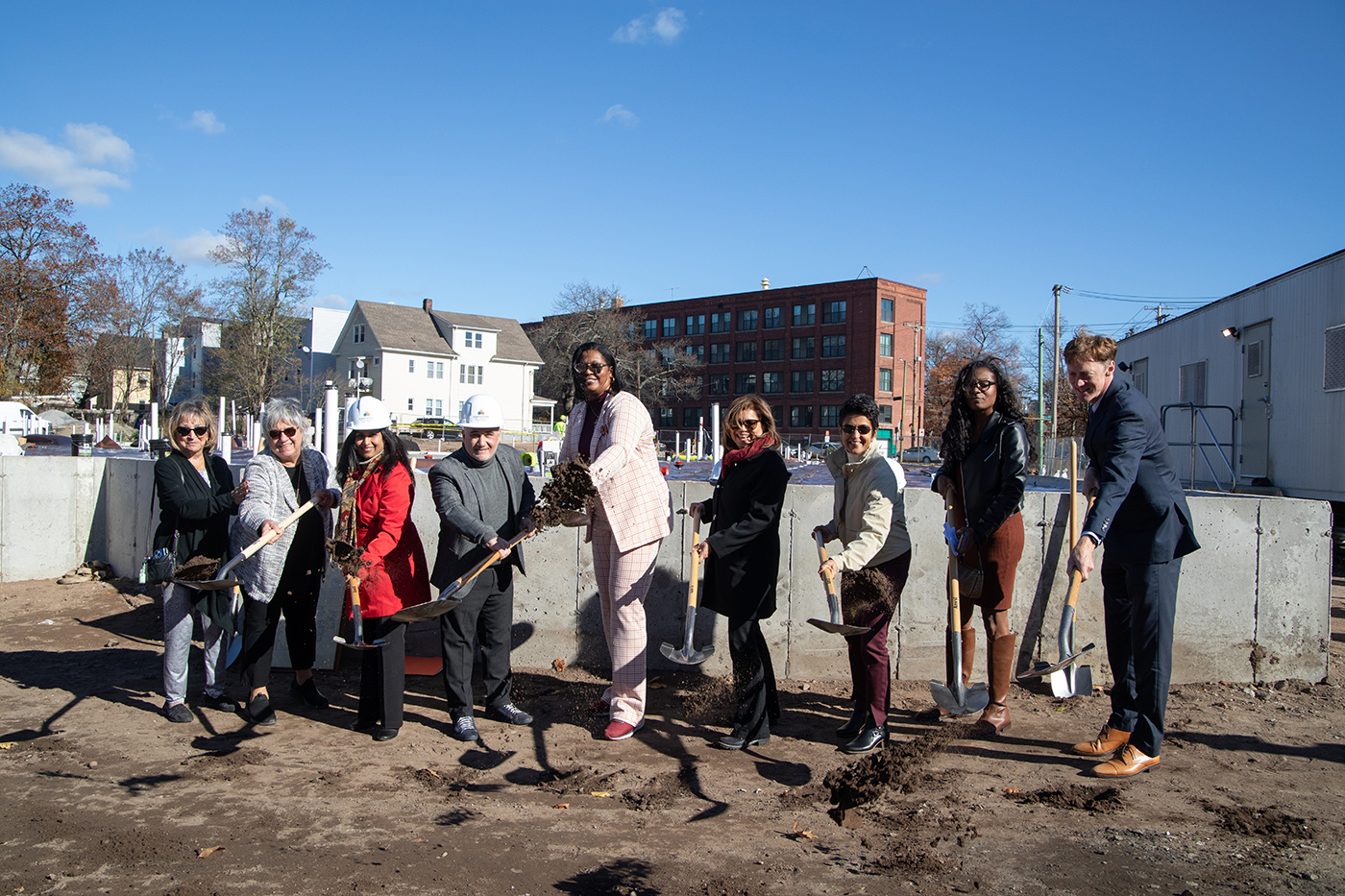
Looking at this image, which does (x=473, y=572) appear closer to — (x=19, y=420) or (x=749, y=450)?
(x=749, y=450)

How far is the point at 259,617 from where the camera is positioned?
495 cm

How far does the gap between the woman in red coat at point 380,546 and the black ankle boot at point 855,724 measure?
2.43 meters

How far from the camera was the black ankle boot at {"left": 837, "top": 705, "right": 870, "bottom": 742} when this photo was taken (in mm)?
4648

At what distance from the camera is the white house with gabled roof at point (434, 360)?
54156 millimetres

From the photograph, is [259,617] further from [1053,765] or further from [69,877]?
[1053,765]

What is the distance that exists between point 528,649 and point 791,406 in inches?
2436

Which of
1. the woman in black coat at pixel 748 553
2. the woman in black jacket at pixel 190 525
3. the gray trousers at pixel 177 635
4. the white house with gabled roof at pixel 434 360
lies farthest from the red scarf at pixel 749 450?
the white house with gabled roof at pixel 434 360

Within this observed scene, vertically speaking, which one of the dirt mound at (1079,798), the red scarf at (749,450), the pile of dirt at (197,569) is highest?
the red scarf at (749,450)

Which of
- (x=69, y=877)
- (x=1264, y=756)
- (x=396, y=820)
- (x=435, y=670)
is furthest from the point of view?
(x=435, y=670)

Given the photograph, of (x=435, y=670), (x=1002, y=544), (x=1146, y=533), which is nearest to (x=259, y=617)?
(x=435, y=670)

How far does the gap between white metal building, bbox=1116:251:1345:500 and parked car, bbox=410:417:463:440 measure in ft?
104

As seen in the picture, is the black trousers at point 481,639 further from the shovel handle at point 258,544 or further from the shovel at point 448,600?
the shovel handle at point 258,544

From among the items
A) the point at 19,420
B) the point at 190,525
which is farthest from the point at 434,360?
the point at 190,525

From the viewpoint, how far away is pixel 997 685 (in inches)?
188
